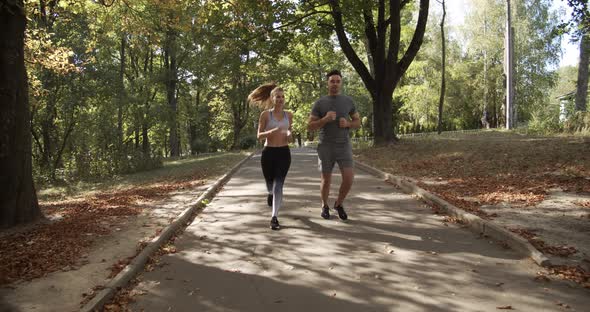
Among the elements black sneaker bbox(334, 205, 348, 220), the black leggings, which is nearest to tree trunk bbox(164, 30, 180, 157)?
the black leggings

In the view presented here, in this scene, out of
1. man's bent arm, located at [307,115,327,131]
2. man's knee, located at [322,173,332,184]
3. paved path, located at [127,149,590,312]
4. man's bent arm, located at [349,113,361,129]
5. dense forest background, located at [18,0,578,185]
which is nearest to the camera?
paved path, located at [127,149,590,312]

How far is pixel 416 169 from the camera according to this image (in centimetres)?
1334

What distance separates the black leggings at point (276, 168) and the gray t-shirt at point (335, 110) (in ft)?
2.23

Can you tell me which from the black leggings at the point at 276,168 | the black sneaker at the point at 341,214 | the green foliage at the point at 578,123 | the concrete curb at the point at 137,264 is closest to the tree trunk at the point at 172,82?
the green foliage at the point at 578,123

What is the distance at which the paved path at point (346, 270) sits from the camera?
4.00m

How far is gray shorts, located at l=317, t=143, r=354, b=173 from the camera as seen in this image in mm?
6984

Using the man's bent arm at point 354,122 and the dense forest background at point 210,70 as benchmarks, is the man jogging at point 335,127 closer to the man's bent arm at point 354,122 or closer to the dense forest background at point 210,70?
the man's bent arm at point 354,122

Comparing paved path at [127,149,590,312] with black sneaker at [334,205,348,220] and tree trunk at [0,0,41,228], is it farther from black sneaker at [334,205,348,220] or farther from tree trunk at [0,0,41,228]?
tree trunk at [0,0,41,228]

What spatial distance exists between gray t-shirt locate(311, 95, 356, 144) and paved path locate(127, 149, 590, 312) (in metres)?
1.31

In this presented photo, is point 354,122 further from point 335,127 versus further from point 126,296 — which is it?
point 126,296

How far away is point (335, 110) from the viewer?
22.7 ft

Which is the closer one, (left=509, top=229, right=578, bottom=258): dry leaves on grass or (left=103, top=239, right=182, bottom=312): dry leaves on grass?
(left=103, top=239, right=182, bottom=312): dry leaves on grass

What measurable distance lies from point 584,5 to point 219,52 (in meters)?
22.9

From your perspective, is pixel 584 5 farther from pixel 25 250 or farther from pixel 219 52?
pixel 219 52
